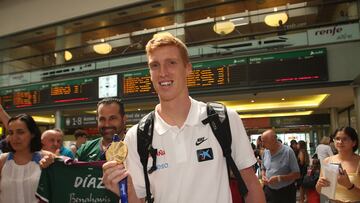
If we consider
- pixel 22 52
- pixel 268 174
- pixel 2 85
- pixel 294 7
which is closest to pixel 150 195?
pixel 268 174

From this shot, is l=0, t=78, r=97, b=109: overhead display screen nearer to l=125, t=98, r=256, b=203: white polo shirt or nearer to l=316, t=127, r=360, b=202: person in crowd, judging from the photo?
l=316, t=127, r=360, b=202: person in crowd

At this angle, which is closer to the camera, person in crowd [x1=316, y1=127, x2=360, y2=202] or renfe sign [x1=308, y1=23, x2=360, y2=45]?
person in crowd [x1=316, y1=127, x2=360, y2=202]

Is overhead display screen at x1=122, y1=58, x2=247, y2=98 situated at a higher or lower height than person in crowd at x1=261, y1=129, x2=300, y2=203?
higher

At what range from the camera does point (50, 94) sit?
38.6 feet

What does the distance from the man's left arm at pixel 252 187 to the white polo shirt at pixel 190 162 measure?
42 millimetres

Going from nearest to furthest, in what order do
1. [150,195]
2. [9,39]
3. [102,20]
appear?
[150,195] → [102,20] → [9,39]

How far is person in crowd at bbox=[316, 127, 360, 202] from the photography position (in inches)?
158

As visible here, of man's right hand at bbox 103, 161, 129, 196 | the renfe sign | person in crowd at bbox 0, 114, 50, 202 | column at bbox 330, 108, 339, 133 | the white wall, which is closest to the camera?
man's right hand at bbox 103, 161, 129, 196

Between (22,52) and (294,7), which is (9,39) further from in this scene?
(294,7)

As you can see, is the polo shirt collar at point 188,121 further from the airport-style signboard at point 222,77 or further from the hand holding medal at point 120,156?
the airport-style signboard at point 222,77

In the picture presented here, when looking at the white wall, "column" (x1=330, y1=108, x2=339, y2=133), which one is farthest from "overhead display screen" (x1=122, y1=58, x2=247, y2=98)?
"column" (x1=330, y1=108, x2=339, y2=133)

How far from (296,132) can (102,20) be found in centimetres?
859

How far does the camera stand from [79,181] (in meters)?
2.98

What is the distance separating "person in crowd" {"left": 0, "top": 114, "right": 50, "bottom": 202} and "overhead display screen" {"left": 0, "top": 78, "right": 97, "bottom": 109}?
7493 millimetres
